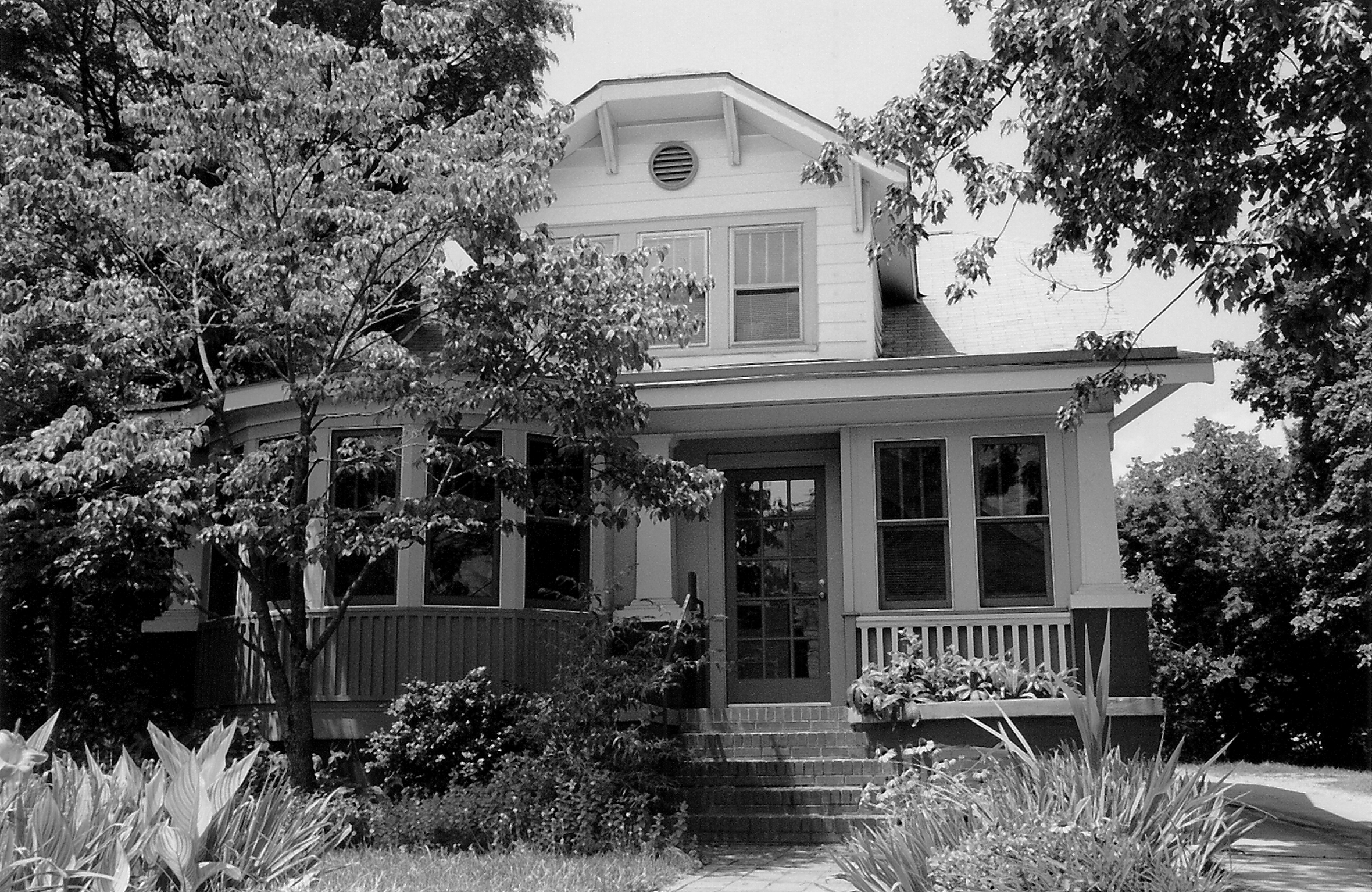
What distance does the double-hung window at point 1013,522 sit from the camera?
12.4 meters

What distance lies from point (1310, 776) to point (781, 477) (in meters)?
11.7

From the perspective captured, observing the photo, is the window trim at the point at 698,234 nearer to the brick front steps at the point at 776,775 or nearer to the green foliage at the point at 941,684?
the brick front steps at the point at 776,775

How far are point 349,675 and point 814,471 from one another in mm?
5000

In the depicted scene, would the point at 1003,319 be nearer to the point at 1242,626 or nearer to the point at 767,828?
the point at 767,828

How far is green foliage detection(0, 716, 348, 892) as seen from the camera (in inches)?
185

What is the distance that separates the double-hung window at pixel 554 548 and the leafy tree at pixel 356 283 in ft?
5.70

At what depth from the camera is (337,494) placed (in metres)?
12.7

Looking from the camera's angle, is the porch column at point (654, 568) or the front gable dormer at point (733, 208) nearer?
the porch column at point (654, 568)

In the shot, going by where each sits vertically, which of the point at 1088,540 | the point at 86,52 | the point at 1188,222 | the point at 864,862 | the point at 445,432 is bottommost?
the point at 864,862

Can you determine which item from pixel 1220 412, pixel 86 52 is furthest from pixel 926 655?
pixel 1220 412

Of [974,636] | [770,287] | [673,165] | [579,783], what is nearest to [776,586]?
[974,636]

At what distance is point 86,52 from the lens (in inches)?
643

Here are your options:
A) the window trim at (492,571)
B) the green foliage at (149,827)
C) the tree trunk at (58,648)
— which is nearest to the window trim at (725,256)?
the window trim at (492,571)

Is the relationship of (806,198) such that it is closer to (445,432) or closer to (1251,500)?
(445,432)
